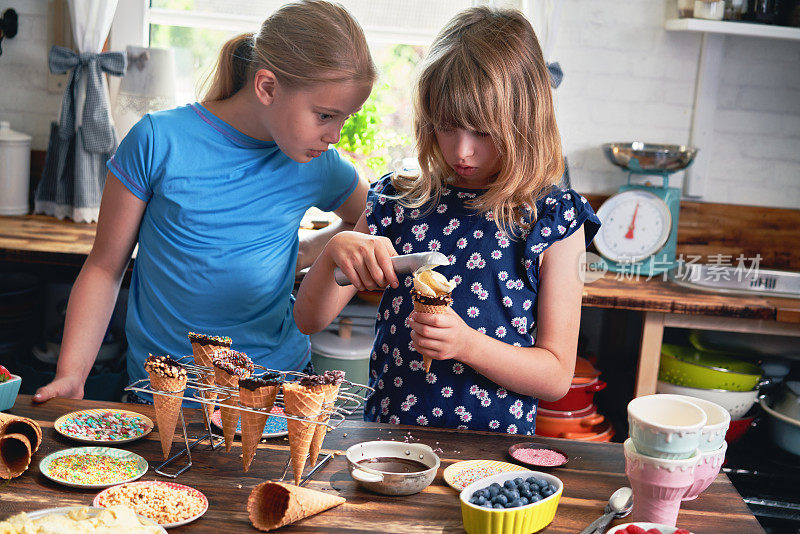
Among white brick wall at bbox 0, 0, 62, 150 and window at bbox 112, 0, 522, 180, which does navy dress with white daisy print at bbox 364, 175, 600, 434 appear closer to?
window at bbox 112, 0, 522, 180

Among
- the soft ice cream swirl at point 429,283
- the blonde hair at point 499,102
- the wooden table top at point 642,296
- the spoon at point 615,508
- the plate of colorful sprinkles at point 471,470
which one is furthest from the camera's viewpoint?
the wooden table top at point 642,296

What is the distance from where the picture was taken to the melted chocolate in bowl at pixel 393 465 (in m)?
1.21

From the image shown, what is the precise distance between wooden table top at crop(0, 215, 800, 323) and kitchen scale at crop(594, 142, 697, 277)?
134mm

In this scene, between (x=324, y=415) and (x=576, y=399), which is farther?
(x=576, y=399)

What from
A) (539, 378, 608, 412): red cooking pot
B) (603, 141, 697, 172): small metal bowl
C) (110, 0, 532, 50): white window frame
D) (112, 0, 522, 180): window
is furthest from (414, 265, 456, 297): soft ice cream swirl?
(110, 0, 532, 50): white window frame

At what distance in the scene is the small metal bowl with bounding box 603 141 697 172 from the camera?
2.89m

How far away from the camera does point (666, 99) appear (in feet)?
10.5

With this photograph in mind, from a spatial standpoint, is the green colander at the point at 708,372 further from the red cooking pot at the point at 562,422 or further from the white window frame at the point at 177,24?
the white window frame at the point at 177,24

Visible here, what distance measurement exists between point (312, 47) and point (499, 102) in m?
0.44

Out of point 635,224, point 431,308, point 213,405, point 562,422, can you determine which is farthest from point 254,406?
point 635,224

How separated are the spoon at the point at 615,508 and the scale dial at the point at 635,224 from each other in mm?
1903

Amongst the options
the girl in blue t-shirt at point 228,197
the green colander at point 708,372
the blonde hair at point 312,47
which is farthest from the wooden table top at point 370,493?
the green colander at point 708,372

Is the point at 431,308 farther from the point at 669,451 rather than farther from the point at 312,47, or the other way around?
the point at 312,47

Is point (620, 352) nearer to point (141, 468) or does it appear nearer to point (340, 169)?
point (340, 169)
